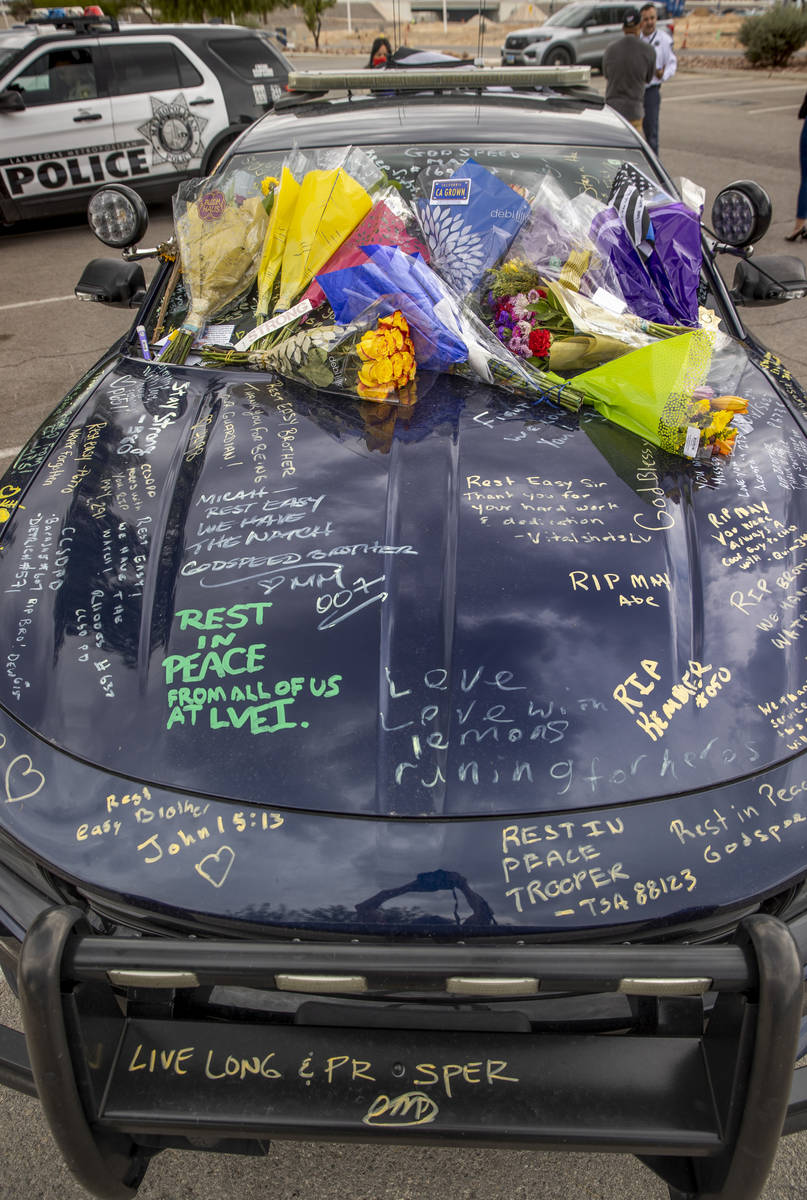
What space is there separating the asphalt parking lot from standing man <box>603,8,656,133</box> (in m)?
1.26

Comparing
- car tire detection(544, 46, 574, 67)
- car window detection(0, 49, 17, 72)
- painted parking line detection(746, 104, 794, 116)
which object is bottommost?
painted parking line detection(746, 104, 794, 116)

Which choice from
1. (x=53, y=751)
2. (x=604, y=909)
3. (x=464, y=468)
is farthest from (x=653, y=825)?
(x=53, y=751)

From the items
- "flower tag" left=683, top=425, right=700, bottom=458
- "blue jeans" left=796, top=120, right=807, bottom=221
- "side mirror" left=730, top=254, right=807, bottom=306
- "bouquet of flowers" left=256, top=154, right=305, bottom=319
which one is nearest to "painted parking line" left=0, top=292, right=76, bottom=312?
"bouquet of flowers" left=256, top=154, right=305, bottom=319

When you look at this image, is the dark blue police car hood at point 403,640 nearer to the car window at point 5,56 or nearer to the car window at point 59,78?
the car window at point 59,78

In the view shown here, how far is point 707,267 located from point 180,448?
180 cm

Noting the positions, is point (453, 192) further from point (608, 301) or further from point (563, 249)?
point (608, 301)

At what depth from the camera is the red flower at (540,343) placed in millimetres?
2381

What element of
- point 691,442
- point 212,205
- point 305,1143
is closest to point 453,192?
point 212,205

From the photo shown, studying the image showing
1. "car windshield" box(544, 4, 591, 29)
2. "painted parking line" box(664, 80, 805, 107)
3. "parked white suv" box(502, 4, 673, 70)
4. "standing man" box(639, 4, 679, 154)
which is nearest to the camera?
"standing man" box(639, 4, 679, 154)

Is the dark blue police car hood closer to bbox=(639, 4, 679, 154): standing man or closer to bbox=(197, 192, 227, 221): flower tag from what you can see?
bbox=(197, 192, 227, 221): flower tag

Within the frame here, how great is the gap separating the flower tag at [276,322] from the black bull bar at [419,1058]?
5.64 feet

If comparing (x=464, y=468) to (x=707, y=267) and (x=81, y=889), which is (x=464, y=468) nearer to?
(x=81, y=889)

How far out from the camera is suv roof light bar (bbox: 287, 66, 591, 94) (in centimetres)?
359

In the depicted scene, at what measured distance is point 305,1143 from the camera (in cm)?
173
